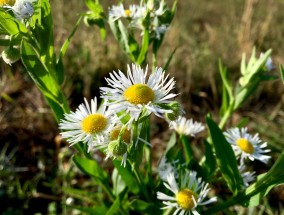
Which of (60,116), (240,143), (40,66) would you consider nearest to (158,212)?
(240,143)

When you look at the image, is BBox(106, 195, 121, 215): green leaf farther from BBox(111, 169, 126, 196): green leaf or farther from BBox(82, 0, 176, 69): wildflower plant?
BBox(82, 0, 176, 69): wildflower plant

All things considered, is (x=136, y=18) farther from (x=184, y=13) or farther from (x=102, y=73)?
(x=184, y=13)

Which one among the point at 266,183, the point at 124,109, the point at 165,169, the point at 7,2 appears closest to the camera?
the point at 124,109

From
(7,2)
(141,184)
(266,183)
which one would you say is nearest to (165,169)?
(141,184)

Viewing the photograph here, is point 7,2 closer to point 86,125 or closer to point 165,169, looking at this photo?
point 86,125

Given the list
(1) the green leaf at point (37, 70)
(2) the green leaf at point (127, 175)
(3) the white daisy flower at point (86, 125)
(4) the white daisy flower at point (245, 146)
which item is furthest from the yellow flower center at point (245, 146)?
(1) the green leaf at point (37, 70)

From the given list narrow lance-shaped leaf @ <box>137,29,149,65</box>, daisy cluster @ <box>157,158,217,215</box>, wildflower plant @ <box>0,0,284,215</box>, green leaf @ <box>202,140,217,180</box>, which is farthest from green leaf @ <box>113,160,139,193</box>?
narrow lance-shaped leaf @ <box>137,29,149,65</box>
